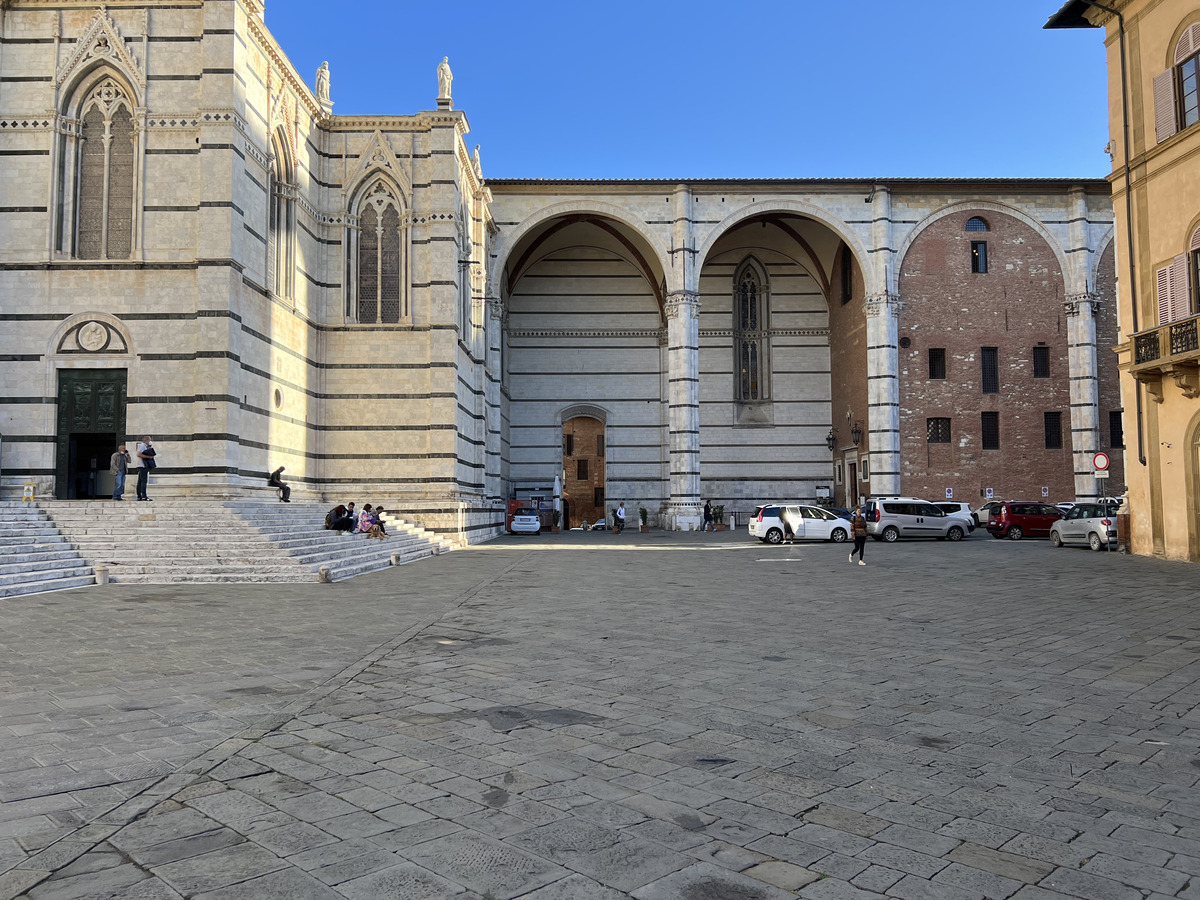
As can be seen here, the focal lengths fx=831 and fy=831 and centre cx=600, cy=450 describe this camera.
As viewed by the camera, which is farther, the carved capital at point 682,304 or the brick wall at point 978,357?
the carved capital at point 682,304

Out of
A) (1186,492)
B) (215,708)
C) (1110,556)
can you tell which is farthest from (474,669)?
(1110,556)

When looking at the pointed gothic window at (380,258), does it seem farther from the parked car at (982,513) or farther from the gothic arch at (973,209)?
the parked car at (982,513)

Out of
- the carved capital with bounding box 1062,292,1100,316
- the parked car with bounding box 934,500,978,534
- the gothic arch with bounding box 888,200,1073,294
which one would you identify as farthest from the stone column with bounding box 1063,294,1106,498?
the parked car with bounding box 934,500,978,534

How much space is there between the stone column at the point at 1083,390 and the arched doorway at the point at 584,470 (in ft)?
69.4

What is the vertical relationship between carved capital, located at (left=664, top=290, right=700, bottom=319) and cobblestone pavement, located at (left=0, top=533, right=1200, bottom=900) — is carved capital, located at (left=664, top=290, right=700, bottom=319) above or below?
above

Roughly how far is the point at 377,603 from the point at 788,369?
2998 centimetres

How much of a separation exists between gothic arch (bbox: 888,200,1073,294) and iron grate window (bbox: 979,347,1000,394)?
3.77m

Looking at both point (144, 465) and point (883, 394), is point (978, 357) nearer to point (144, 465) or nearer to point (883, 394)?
point (883, 394)

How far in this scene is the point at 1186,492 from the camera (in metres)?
16.2

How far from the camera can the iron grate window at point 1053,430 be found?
32438 mm

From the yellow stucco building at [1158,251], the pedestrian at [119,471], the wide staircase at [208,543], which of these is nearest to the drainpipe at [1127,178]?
the yellow stucco building at [1158,251]

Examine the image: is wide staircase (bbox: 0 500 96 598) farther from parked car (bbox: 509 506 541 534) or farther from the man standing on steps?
parked car (bbox: 509 506 541 534)

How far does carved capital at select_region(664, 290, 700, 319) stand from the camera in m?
32.8

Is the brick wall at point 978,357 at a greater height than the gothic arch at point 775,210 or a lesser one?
lesser
